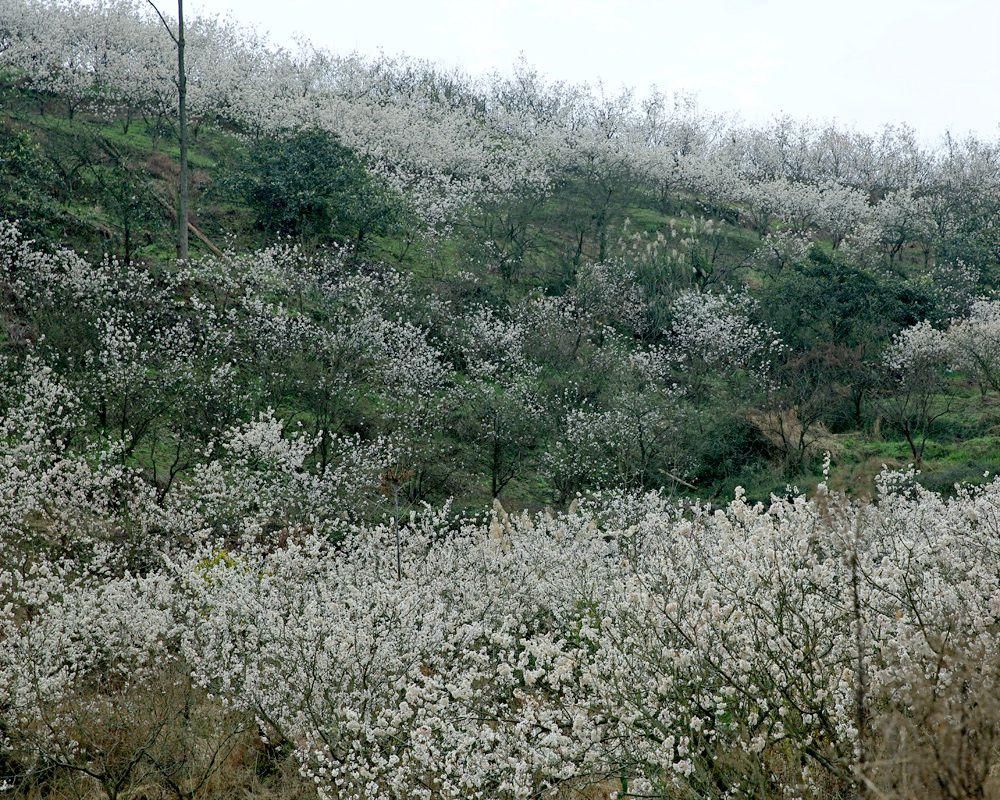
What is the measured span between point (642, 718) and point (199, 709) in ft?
20.7

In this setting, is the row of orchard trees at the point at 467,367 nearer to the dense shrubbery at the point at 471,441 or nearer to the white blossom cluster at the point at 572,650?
the dense shrubbery at the point at 471,441

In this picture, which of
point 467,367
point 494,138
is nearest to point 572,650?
point 467,367

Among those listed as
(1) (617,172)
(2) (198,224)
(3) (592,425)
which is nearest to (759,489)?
(3) (592,425)

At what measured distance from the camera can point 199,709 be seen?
9477 millimetres

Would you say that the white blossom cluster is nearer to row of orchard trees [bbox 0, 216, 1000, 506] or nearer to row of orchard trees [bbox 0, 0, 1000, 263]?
row of orchard trees [bbox 0, 216, 1000, 506]

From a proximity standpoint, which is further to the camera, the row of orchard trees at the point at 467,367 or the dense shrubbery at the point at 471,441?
the row of orchard trees at the point at 467,367

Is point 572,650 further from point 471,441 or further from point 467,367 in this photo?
point 467,367

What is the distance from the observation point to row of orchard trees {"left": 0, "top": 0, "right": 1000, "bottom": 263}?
40.0 metres

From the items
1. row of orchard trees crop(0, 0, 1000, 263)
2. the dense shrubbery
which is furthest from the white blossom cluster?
row of orchard trees crop(0, 0, 1000, 263)

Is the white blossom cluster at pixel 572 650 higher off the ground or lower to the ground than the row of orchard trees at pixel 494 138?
lower

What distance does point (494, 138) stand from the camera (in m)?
51.7

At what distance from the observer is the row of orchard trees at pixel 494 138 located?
131ft

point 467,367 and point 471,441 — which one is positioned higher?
point 467,367

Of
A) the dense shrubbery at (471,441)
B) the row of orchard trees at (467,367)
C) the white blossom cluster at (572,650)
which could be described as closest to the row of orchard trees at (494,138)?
the dense shrubbery at (471,441)
